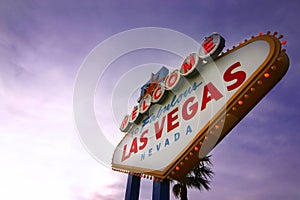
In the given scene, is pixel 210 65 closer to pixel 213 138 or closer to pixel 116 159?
pixel 213 138

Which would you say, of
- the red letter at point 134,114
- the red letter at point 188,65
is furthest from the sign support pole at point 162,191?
the red letter at point 188,65

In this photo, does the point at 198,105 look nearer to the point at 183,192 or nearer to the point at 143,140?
the point at 143,140

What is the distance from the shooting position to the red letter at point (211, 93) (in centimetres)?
529

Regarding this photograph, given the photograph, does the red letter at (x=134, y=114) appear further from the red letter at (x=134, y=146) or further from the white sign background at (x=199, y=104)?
the white sign background at (x=199, y=104)

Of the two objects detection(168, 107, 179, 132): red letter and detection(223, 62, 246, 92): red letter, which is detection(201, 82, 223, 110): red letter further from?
detection(168, 107, 179, 132): red letter

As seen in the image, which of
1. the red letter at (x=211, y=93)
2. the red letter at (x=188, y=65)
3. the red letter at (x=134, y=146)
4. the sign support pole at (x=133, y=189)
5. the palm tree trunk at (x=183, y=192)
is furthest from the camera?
the palm tree trunk at (x=183, y=192)

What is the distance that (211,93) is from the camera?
551 cm

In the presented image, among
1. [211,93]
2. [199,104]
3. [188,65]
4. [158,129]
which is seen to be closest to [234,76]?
[211,93]

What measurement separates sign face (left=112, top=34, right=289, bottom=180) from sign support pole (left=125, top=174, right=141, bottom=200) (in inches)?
20.3

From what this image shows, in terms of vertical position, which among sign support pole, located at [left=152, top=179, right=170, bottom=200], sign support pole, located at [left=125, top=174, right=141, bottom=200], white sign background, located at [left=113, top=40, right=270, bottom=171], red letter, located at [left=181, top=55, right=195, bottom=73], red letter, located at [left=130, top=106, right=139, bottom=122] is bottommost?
sign support pole, located at [left=152, top=179, right=170, bottom=200]

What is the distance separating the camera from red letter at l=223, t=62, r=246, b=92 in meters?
4.90

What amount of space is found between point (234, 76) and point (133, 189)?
4709mm

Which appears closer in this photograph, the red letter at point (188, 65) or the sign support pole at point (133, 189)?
the red letter at point (188, 65)

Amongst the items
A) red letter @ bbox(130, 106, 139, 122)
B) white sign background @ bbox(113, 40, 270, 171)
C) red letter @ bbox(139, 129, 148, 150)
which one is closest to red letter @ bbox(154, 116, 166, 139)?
white sign background @ bbox(113, 40, 270, 171)
